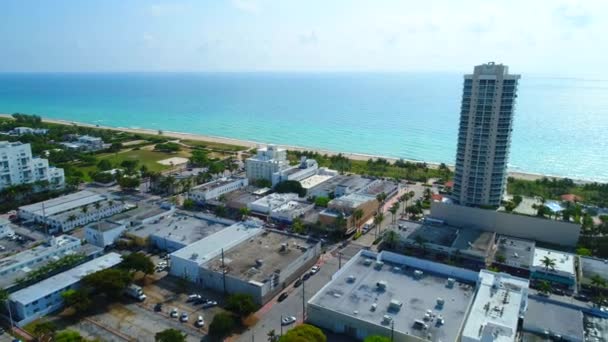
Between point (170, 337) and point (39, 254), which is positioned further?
point (39, 254)

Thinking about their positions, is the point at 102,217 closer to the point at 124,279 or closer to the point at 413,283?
the point at 124,279

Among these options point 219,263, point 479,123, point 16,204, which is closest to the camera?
point 219,263

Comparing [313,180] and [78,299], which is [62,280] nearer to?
[78,299]

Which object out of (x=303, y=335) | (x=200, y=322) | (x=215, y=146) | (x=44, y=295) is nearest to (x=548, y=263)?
(x=303, y=335)

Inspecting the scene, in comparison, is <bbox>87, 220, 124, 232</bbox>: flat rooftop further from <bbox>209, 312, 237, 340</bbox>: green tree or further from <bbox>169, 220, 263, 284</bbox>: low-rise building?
<bbox>209, 312, 237, 340</bbox>: green tree

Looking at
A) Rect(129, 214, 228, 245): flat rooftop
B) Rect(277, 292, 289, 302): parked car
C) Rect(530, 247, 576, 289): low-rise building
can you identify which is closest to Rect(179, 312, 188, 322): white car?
Rect(277, 292, 289, 302): parked car

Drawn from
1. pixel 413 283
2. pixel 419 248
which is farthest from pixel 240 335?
pixel 419 248

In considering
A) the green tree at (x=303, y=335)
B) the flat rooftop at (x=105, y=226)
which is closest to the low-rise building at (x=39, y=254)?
the flat rooftop at (x=105, y=226)
